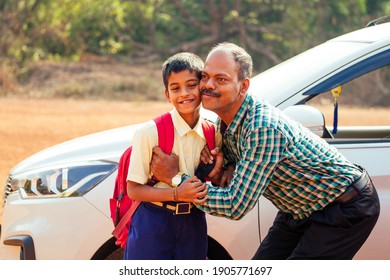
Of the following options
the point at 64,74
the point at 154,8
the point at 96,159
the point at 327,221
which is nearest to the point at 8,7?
the point at 64,74

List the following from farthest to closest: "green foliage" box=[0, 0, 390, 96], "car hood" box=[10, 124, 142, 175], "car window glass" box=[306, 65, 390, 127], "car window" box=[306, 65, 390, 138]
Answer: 1. "green foliage" box=[0, 0, 390, 96]
2. "car window glass" box=[306, 65, 390, 127]
3. "car window" box=[306, 65, 390, 138]
4. "car hood" box=[10, 124, 142, 175]

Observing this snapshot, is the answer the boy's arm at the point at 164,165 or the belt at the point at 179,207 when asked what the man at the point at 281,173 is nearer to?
the boy's arm at the point at 164,165

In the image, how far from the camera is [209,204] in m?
3.34

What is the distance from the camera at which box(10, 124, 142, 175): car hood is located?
455 cm

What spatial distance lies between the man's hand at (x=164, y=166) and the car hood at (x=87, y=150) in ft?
3.35

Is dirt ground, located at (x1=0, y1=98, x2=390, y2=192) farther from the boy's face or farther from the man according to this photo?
the man

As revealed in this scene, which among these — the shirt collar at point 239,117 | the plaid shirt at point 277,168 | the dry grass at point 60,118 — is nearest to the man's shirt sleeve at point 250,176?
the plaid shirt at point 277,168

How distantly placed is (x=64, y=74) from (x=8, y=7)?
2508 millimetres

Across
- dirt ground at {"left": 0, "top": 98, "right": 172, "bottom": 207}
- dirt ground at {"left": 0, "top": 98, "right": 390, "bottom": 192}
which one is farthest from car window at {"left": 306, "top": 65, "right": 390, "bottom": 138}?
dirt ground at {"left": 0, "top": 98, "right": 172, "bottom": 207}

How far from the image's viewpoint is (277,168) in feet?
11.1

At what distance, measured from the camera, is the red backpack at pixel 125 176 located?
3502 millimetres

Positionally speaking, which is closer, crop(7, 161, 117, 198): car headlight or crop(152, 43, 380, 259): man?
crop(152, 43, 380, 259): man

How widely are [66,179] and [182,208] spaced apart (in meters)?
1.22

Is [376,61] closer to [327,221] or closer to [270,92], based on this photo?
[270,92]
